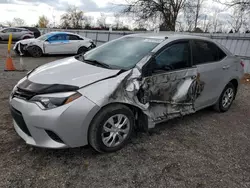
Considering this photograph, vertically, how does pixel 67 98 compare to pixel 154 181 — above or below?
above

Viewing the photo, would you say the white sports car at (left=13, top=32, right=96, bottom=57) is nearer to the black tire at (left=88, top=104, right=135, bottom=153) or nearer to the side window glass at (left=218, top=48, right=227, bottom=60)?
the side window glass at (left=218, top=48, right=227, bottom=60)

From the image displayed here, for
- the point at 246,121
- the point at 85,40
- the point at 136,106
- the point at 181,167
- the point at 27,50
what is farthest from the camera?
the point at 85,40

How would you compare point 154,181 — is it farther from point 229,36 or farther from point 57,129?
point 229,36

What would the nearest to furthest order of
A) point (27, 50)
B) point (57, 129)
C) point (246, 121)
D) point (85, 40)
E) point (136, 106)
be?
point (57, 129)
point (136, 106)
point (246, 121)
point (27, 50)
point (85, 40)

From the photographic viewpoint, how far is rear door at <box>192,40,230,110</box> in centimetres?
360

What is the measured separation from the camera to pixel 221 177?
247 centimetres

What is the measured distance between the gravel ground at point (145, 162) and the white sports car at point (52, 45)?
891 centimetres

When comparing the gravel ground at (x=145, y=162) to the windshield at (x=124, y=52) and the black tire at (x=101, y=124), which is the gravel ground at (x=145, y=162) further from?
the windshield at (x=124, y=52)

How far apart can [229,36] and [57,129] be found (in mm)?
8891

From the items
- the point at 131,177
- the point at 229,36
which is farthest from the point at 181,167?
the point at 229,36

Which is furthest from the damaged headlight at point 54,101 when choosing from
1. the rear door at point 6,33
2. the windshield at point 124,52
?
the rear door at point 6,33

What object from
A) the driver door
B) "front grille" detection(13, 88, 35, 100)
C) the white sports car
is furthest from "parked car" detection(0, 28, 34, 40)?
the driver door

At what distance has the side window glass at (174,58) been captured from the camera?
10.0 ft

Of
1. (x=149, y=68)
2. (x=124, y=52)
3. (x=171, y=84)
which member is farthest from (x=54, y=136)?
(x=171, y=84)
